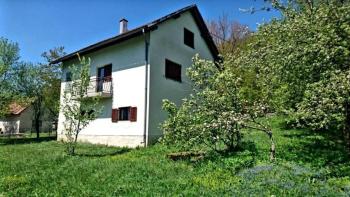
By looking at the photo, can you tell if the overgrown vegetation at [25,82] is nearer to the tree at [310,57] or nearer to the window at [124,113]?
the window at [124,113]

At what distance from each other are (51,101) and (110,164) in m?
24.1

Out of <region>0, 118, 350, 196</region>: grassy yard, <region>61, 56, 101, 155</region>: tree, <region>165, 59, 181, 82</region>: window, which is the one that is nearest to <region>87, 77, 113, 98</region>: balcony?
<region>61, 56, 101, 155</region>: tree

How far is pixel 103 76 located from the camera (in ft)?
72.0

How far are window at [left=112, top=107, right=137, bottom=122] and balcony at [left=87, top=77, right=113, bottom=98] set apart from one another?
1.26 meters

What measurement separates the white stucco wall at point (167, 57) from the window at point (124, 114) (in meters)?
1.04

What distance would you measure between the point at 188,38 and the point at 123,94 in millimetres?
7019

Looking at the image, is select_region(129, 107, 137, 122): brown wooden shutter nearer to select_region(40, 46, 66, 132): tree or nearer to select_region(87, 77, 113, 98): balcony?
select_region(87, 77, 113, 98): balcony

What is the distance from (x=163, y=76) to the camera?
2012 cm

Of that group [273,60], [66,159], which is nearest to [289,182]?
[273,60]

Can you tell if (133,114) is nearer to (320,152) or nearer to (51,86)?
(320,152)

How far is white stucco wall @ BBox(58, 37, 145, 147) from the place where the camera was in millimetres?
18812

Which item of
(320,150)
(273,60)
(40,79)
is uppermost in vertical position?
(40,79)

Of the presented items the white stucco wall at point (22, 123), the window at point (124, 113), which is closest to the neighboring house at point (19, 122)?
the white stucco wall at point (22, 123)

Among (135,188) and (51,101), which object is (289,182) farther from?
(51,101)
